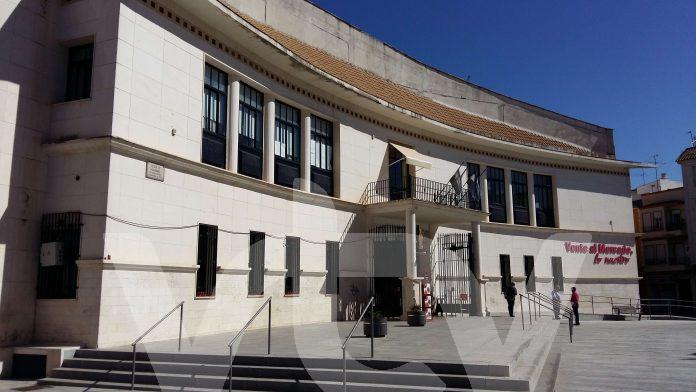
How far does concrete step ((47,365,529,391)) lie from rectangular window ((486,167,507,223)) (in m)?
19.8

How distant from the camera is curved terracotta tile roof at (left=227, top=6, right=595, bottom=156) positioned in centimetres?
2181

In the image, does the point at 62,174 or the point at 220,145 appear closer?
the point at 62,174

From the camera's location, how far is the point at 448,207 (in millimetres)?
21844

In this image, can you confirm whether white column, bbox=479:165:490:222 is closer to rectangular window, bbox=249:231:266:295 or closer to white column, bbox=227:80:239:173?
rectangular window, bbox=249:231:266:295

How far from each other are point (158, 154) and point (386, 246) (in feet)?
34.0

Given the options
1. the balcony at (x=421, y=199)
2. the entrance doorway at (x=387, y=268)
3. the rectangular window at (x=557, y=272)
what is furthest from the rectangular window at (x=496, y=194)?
the entrance doorway at (x=387, y=268)

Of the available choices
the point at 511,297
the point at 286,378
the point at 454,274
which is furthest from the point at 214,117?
the point at 511,297

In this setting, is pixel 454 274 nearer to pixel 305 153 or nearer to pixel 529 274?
pixel 529 274

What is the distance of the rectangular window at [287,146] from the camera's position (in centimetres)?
1877

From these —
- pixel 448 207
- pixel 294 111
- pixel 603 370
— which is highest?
pixel 294 111

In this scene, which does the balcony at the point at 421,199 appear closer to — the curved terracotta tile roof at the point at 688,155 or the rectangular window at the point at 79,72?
the rectangular window at the point at 79,72

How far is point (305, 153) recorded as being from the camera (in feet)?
64.7

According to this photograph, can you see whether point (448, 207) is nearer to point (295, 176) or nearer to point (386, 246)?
point (386, 246)

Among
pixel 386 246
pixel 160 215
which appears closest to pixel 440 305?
pixel 386 246
